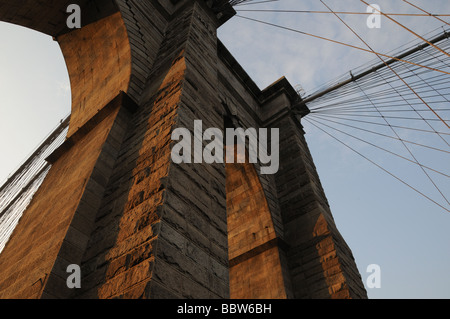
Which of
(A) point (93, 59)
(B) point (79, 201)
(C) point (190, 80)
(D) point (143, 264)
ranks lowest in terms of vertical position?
(D) point (143, 264)

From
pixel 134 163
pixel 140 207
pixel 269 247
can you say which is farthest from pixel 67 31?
pixel 269 247

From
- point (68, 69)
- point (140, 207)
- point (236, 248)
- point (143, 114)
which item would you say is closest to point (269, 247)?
point (236, 248)

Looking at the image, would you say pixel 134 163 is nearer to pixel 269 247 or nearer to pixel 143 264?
pixel 143 264

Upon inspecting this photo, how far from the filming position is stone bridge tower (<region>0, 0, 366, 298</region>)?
2652 millimetres

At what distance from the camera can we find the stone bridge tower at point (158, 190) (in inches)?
104

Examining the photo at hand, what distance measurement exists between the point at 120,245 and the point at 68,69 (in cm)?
548

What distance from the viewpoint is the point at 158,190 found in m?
2.88

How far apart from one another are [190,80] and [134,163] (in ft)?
5.05

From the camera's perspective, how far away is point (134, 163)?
368cm

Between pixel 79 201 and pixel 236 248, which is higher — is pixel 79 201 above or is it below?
below
